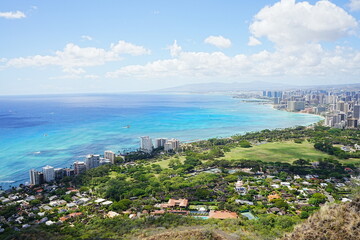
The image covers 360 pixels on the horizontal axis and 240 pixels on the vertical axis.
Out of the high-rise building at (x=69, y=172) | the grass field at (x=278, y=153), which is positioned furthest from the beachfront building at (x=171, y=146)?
the high-rise building at (x=69, y=172)

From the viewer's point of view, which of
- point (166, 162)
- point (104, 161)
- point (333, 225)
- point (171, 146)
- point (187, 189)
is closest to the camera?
point (333, 225)

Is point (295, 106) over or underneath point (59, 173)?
over

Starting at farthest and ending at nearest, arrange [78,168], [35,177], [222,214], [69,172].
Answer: [78,168]
[69,172]
[35,177]
[222,214]

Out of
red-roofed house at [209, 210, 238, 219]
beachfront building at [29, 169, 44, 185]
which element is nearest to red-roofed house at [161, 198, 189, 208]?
red-roofed house at [209, 210, 238, 219]

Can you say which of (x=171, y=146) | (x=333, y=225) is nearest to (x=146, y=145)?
(x=171, y=146)

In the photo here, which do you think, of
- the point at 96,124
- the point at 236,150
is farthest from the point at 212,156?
the point at 96,124

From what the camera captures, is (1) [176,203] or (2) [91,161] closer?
(1) [176,203]

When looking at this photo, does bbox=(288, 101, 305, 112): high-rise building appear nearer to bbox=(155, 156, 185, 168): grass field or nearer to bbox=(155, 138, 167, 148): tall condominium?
bbox=(155, 138, 167, 148): tall condominium

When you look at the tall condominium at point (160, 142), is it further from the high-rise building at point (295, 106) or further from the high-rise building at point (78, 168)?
the high-rise building at point (295, 106)

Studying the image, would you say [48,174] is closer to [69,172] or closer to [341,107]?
[69,172]

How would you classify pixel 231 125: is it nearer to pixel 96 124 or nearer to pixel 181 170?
pixel 96 124
